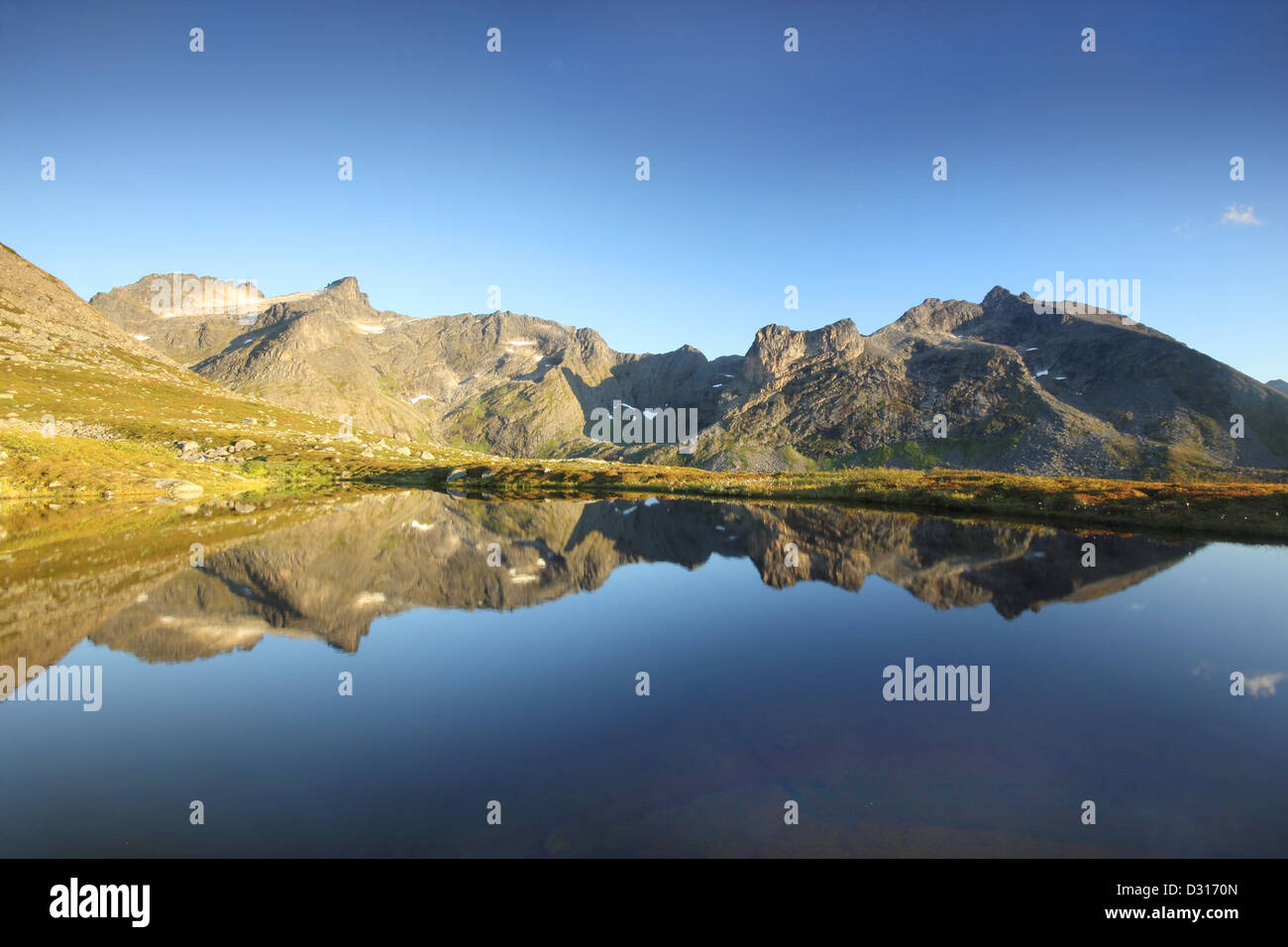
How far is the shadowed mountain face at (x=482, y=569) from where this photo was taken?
19406 millimetres

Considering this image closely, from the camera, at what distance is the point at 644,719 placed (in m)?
12.5

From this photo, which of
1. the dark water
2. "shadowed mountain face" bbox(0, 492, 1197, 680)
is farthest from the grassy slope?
the dark water

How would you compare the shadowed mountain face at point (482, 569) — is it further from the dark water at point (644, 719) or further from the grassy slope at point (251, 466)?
the grassy slope at point (251, 466)

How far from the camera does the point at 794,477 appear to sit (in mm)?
104438

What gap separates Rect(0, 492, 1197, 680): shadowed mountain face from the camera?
63.7ft

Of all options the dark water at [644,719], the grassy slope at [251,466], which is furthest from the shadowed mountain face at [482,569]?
the grassy slope at [251,466]

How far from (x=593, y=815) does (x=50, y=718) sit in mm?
13566

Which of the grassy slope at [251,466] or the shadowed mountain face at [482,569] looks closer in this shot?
the shadowed mountain face at [482,569]

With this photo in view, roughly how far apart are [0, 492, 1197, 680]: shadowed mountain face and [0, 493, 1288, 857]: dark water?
267 millimetres

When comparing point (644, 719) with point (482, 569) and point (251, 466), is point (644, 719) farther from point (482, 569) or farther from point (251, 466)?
point (251, 466)

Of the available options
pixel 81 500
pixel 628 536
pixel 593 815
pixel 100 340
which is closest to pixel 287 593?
pixel 593 815

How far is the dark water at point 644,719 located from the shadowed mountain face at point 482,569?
0.27 m
